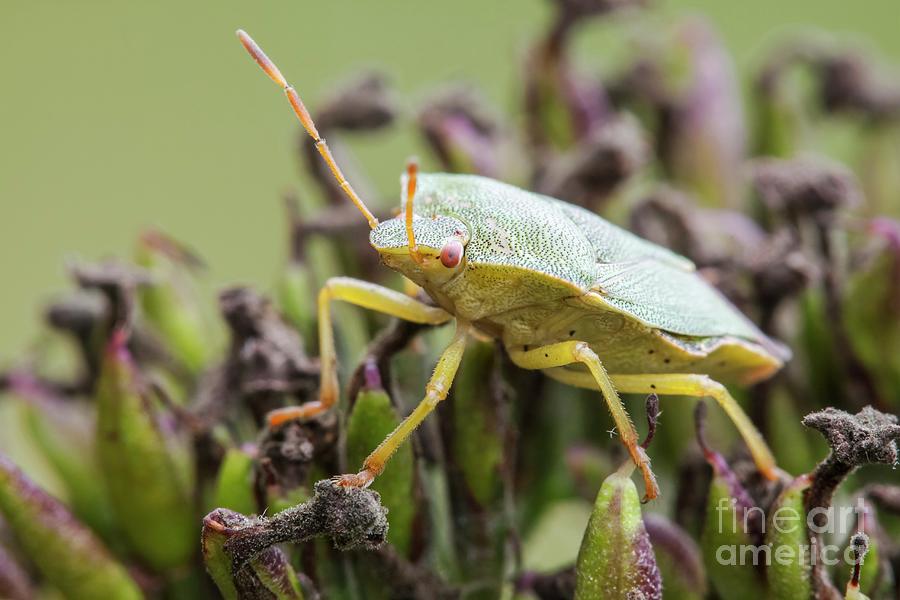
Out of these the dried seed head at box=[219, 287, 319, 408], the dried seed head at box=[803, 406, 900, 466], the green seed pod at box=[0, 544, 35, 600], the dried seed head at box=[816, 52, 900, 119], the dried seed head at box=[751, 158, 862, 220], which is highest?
the dried seed head at box=[816, 52, 900, 119]

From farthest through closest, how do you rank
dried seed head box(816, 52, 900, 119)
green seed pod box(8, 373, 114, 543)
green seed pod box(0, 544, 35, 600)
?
dried seed head box(816, 52, 900, 119) → green seed pod box(8, 373, 114, 543) → green seed pod box(0, 544, 35, 600)

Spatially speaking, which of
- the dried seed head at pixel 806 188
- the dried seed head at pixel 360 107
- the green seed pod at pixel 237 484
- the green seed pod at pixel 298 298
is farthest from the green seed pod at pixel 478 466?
the dried seed head at pixel 360 107

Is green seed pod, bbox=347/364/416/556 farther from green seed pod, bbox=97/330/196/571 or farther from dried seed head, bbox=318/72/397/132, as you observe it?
dried seed head, bbox=318/72/397/132

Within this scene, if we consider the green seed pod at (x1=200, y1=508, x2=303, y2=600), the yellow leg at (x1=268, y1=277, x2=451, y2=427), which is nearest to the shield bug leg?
the yellow leg at (x1=268, y1=277, x2=451, y2=427)

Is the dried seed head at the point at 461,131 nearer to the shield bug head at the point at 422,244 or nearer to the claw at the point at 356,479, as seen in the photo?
the shield bug head at the point at 422,244

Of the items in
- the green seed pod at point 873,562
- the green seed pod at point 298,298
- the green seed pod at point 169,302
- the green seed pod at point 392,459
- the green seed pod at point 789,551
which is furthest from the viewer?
the green seed pod at point 169,302

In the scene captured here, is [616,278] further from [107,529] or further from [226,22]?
[226,22]
